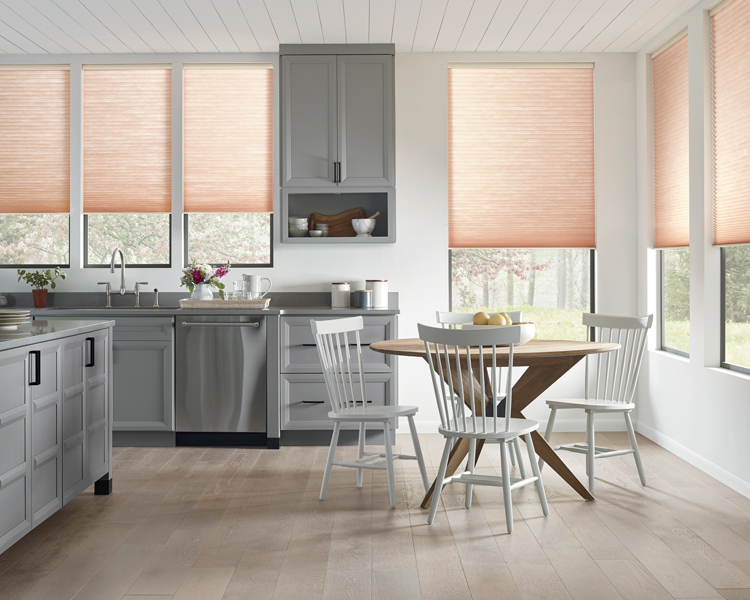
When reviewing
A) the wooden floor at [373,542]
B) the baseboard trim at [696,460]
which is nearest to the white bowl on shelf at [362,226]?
the wooden floor at [373,542]

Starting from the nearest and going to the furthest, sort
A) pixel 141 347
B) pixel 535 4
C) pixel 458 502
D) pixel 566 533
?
pixel 566 533
pixel 458 502
pixel 535 4
pixel 141 347

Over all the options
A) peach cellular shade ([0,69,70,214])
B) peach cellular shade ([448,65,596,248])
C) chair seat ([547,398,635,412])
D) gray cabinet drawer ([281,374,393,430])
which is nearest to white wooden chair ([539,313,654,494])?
chair seat ([547,398,635,412])

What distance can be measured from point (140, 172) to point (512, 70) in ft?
9.03

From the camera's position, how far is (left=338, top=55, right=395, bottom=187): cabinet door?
16.0 ft

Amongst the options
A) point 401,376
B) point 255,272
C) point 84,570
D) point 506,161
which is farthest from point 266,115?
point 84,570

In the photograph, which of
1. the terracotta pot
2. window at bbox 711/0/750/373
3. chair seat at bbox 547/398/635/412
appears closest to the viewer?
chair seat at bbox 547/398/635/412

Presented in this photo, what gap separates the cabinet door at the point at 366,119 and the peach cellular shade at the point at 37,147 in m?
2.01

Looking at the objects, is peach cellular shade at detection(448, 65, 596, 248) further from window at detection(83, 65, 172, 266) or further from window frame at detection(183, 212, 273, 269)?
window at detection(83, 65, 172, 266)

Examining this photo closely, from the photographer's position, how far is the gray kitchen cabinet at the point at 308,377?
4.60 m

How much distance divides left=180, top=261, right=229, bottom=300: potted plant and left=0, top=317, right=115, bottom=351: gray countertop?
1.25 m

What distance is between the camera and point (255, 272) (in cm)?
518

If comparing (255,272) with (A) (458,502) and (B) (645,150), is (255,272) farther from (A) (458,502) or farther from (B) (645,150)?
(B) (645,150)

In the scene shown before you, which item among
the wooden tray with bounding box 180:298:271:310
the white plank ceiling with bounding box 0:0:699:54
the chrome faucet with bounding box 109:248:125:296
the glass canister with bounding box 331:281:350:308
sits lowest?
the wooden tray with bounding box 180:298:271:310

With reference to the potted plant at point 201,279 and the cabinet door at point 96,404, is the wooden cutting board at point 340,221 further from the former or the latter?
the cabinet door at point 96,404
